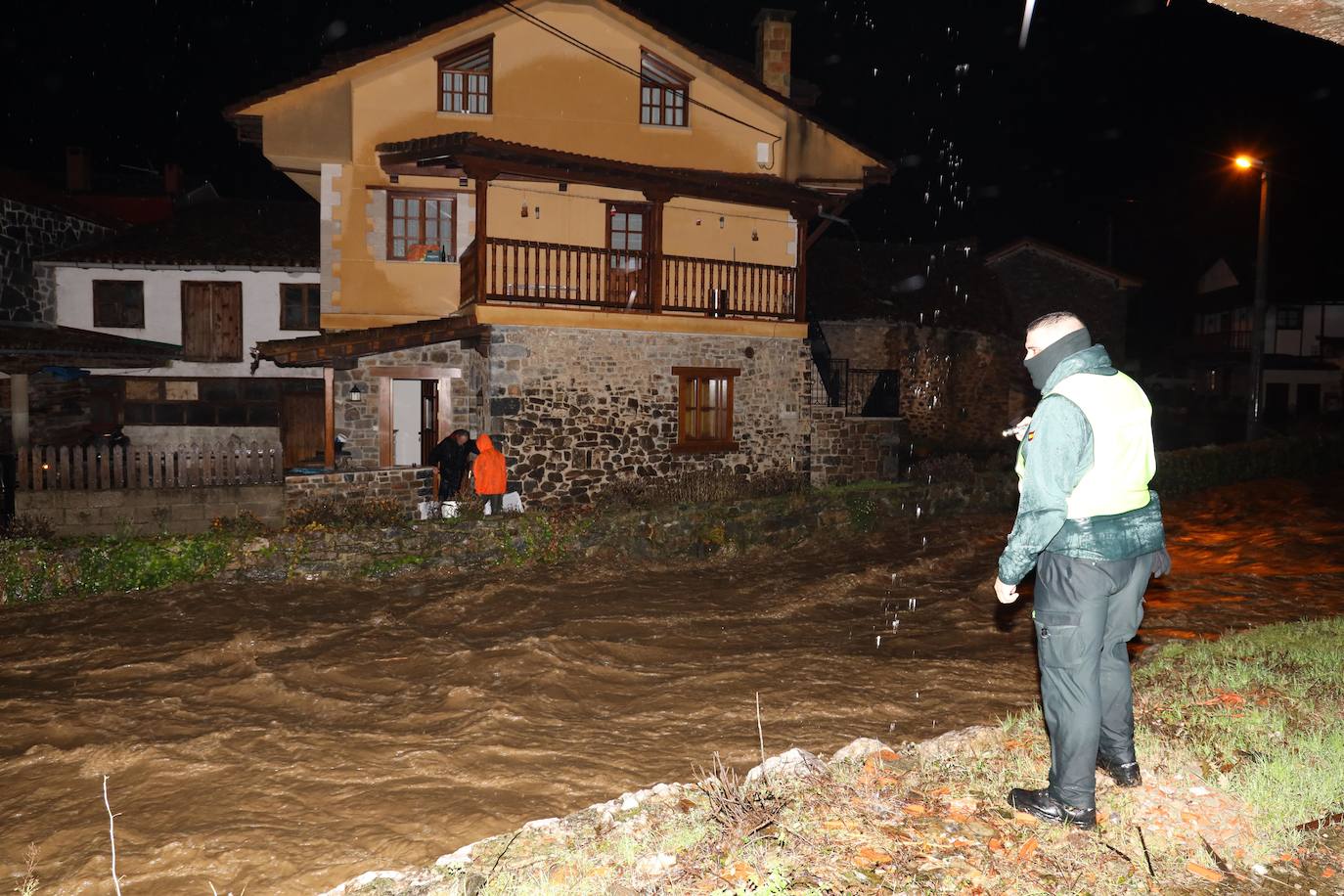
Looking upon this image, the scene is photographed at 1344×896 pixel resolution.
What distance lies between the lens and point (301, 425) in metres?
21.7

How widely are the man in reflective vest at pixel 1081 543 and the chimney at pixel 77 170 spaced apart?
30846 millimetres

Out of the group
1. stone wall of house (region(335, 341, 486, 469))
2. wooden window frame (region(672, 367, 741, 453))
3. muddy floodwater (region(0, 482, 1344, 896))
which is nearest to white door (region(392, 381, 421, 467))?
stone wall of house (region(335, 341, 486, 469))

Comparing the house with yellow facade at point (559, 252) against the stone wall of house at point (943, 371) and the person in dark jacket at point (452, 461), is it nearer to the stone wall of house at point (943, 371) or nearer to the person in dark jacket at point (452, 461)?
the person in dark jacket at point (452, 461)

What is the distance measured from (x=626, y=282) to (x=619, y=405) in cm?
268

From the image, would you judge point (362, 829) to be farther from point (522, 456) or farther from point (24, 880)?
point (522, 456)

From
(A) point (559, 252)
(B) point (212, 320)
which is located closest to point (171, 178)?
(B) point (212, 320)

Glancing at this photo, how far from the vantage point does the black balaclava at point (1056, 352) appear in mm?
3570

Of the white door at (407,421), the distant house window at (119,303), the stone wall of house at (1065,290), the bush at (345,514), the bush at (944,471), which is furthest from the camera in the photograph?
the stone wall of house at (1065,290)

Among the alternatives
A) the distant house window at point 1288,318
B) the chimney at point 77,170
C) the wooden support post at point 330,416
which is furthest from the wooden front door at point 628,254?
the distant house window at point 1288,318

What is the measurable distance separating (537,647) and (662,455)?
7.90 m

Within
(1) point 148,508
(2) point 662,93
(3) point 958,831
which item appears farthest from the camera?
(2) point 662,93

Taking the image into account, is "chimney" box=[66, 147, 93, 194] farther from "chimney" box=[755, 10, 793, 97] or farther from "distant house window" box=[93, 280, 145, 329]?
"chimney" box=[755, 10, 793, 97]

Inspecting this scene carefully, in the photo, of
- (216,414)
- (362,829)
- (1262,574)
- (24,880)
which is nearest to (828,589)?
(1262,574)

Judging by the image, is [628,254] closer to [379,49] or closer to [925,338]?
[379,49]
